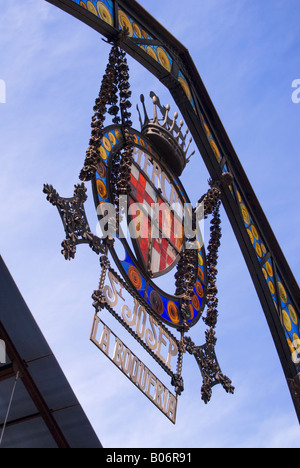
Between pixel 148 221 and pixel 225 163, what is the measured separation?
322cm

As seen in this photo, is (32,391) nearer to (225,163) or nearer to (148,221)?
(148,221)

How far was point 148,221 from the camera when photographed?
12.0 metres

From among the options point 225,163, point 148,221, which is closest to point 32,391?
point 148,221

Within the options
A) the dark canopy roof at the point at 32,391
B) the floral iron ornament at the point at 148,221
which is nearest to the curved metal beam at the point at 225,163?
the floral iron ornament at the point at 148,221

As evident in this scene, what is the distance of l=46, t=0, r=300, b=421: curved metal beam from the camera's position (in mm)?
13078

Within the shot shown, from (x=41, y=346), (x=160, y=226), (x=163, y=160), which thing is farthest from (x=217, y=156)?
(x=41, y=346)

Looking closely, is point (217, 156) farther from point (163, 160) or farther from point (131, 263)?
point (131, 263)

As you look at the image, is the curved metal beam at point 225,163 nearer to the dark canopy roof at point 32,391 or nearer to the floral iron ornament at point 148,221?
the floral iron ornament at point 148,221

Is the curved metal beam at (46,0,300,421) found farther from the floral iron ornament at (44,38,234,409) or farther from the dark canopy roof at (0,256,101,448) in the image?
the dark canopy roof at (0,256,101,448)

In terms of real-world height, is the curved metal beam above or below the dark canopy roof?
above

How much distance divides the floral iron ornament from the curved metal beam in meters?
0.51

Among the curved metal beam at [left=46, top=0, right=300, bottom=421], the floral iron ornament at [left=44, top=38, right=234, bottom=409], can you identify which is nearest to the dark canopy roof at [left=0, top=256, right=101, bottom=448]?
the floral iron ornament at [left=44, top=38, right=234, bottom=409]

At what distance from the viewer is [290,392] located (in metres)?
14.1
